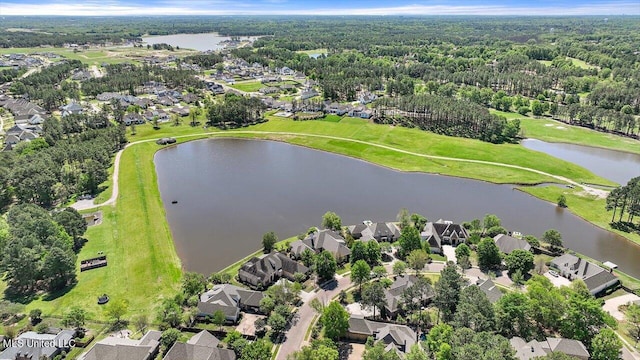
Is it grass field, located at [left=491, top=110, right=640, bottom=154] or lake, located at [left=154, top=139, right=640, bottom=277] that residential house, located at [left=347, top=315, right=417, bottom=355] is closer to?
lake, located at [left=154, top=139, right=640, bottom=277]

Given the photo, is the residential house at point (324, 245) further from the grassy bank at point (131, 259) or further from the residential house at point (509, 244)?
the residential house at point (509, 244)

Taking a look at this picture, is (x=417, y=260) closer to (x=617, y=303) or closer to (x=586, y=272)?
(x=586, y=272)

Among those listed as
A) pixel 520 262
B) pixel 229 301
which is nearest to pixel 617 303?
pixel 520 262

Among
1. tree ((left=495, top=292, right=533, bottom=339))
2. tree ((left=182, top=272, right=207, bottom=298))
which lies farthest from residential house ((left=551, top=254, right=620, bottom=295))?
tree ((left=182, top=272, right=207, bottom=298))

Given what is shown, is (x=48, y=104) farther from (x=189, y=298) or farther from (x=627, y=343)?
(x=627, y=343)

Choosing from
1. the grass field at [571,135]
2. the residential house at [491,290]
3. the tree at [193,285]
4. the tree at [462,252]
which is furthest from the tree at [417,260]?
the grass field at [571,135]
